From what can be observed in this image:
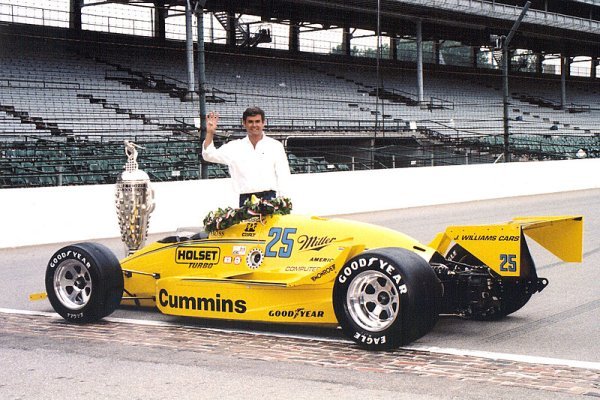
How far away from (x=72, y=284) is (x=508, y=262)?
3.49m

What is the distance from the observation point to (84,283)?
298 inches

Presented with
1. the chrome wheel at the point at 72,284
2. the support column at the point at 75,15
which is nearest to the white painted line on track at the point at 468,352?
the chrome wheel at the point at 72,284

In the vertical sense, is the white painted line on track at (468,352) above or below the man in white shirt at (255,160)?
below

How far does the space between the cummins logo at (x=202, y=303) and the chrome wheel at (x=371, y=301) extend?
100cm

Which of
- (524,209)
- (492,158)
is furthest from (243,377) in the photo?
(492,158)

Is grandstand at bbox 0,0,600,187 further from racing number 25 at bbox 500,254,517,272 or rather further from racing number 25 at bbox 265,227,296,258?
racing number 25 at bbox 500,254,517,272

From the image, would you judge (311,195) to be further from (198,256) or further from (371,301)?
(371,301)

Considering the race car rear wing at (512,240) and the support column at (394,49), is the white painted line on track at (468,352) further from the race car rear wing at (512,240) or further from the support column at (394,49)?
the support column at (394,49)

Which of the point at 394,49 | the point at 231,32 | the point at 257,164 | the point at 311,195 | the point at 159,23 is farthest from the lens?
the point at 394,49

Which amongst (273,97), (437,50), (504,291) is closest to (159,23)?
(273,97)

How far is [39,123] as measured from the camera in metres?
23.8

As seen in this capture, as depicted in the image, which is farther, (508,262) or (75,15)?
(75,15)

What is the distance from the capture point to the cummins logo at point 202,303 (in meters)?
6.95

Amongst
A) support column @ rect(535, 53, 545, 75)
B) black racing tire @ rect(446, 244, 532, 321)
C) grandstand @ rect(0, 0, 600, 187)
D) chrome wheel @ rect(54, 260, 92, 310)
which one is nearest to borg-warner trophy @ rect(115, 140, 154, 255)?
chrome wheel @ rect(54, 260, 92, 310)
